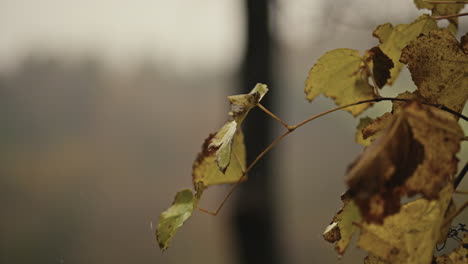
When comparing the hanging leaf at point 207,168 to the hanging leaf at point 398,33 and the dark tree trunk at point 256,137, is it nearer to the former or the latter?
the hanging leaf at point 398,33

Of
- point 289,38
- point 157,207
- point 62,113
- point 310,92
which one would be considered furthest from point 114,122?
point 310,92

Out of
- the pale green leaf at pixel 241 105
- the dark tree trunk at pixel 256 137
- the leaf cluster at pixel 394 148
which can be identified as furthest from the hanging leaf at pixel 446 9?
the dark tree trunk at pixel 256 137

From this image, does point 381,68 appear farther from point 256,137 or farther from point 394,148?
point 256,137

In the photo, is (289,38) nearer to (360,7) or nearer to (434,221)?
(360,7)

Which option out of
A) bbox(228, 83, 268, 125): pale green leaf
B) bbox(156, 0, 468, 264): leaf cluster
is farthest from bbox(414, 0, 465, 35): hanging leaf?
bbox(228, 83, 268, 125): pale green leaf

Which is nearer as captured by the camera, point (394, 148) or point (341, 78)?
point (394, 148)

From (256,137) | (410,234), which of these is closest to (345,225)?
(410,234)
